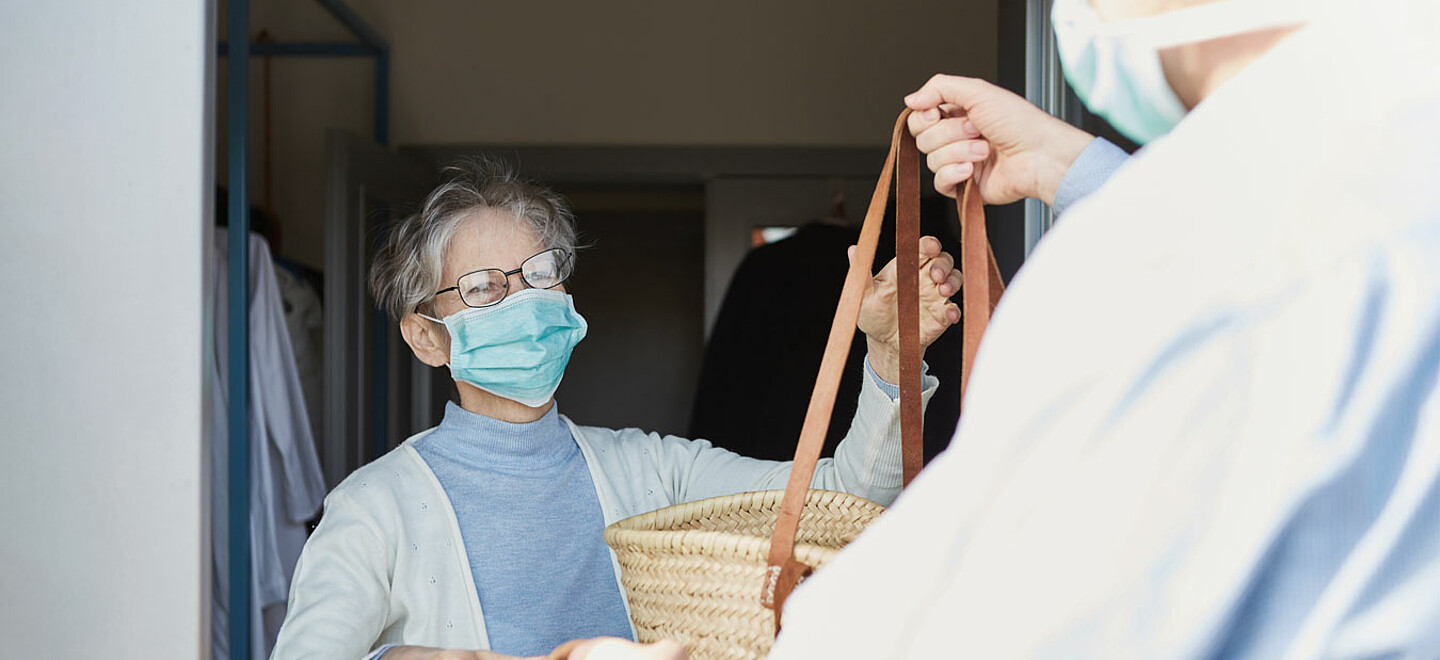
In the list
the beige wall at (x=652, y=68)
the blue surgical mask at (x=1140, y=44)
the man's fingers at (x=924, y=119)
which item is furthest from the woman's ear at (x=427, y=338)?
the beige wall at (x=652, y=68)

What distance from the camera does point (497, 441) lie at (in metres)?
1.43

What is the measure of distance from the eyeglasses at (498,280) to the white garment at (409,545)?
0.20m

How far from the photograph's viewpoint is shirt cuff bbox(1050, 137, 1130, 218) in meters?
0.82

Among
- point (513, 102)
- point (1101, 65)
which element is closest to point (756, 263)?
point (513, 102)

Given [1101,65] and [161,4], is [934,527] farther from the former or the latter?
[161,4]

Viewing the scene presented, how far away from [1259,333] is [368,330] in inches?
110

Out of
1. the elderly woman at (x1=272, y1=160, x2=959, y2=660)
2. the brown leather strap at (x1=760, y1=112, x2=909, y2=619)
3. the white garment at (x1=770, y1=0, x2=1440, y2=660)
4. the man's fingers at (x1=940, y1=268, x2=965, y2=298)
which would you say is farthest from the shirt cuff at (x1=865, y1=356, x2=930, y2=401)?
the white garment at (x1=770, y1=0, x2=1440, y2=660)

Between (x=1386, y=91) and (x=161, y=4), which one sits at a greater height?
(x=161, y=4)

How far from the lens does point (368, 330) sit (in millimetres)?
3021

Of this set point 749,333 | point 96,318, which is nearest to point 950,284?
point 96,318

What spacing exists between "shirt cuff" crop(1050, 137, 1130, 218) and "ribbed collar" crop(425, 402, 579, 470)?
0.81m

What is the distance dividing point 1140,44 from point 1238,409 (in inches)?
8.9

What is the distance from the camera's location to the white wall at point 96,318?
148 cm

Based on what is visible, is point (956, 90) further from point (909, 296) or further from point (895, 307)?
point (895, 307)
